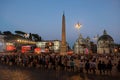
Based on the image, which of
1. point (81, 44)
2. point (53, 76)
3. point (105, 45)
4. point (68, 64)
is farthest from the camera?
point (105, 45)

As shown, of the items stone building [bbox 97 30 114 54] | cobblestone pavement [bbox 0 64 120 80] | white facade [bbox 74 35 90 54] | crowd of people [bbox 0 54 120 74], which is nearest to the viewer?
cobblestone pavement [bbox 0 64 120 80]

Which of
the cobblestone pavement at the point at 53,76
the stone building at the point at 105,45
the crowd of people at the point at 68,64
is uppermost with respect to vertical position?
the stone building at the point at 105,45

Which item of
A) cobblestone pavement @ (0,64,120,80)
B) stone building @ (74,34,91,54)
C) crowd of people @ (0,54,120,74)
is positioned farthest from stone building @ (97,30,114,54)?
cobblestone pavement @ (0,64,120,80)

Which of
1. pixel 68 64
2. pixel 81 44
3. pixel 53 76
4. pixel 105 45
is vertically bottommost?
pixel 53 76

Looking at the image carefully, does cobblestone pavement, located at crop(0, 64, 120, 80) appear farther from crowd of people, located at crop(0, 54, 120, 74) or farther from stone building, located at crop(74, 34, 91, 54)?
stone building, located at crop(74, 34, 91, 54)

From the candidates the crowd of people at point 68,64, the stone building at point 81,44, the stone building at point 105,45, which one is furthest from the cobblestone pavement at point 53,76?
the stone building at point 105,45

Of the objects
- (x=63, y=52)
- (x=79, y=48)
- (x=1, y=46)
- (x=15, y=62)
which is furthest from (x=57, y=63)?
(x=79, y=48)

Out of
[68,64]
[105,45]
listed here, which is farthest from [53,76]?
[105,45]

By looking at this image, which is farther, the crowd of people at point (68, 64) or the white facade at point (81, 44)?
the white facade at point (81, 44)

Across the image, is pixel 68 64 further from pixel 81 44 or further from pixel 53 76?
pixel 81 44

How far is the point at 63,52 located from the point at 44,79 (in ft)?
144

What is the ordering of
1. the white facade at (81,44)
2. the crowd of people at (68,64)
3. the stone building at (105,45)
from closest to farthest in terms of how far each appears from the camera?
the crowd of people at (68,64)
the white facade at (81,44)
the stone building at (105,45)

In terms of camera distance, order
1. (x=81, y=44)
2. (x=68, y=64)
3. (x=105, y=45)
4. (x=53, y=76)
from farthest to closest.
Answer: (x=105, y=45)
(x=81, y=44)
(x=68, y=64)
(x=53, y=76)

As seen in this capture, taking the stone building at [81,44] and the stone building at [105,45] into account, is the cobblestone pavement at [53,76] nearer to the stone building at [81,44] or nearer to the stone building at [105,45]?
the stone building at [81,44]
